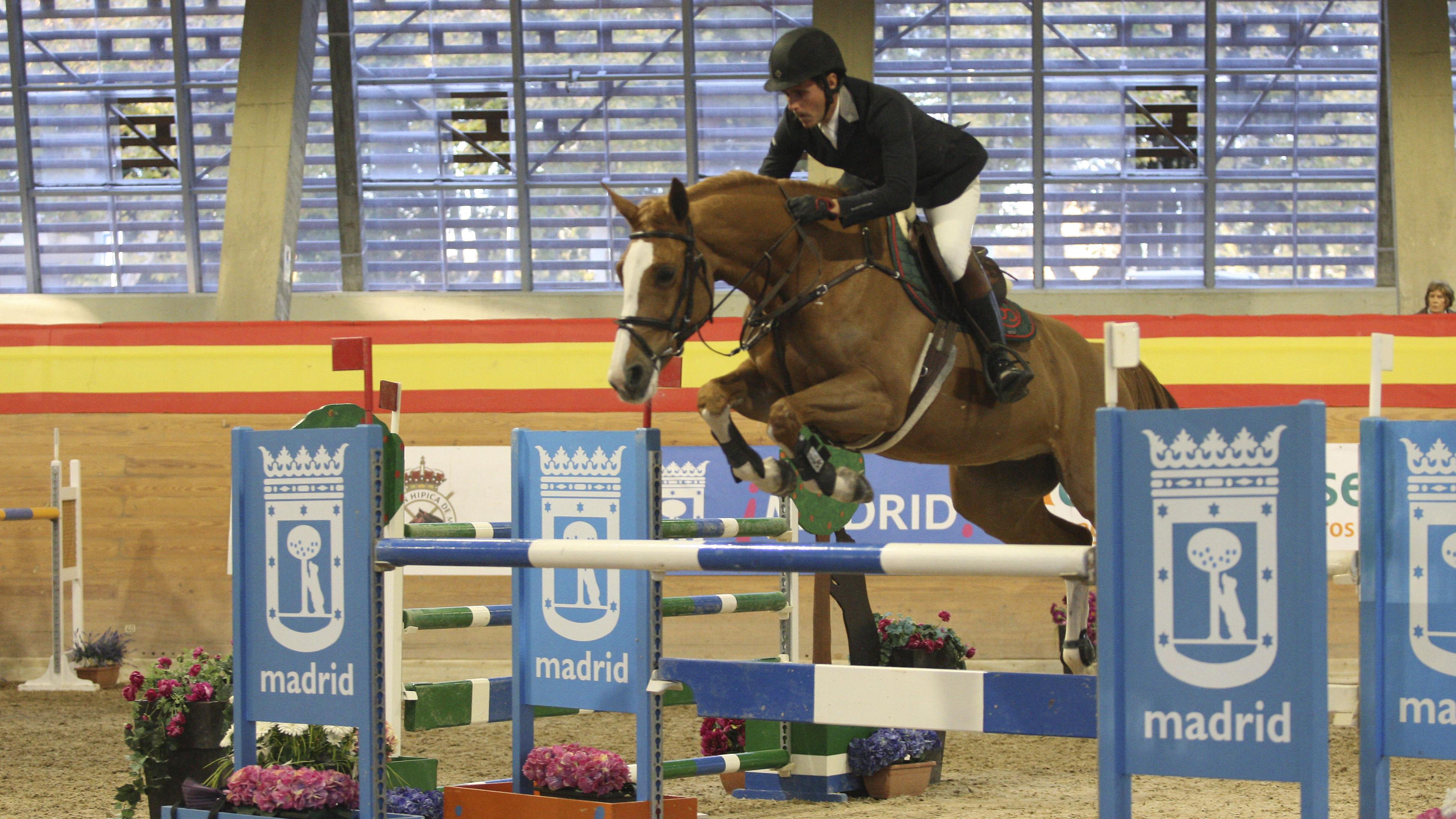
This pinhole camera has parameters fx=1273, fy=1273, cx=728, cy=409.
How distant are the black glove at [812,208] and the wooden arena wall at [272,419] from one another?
3175 millimetres

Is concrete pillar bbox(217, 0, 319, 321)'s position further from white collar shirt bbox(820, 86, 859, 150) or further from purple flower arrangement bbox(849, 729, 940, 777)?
white collar shirt bbox(820, 86, 859, 150)

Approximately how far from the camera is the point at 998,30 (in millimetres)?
9781

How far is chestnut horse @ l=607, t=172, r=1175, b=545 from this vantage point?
104 inches

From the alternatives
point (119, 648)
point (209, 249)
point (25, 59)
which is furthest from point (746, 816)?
point (25, 59)

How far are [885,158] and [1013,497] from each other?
1050mm

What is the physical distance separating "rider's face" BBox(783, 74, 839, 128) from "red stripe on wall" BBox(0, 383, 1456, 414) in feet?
10.1

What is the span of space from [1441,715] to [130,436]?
19.4 ft

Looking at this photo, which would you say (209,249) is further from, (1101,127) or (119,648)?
(1101,127)

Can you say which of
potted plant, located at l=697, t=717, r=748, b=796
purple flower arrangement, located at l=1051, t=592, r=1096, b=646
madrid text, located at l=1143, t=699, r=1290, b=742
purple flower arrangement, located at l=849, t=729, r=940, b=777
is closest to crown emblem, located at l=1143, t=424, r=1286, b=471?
madrid text, located at l=1143, t=699, r=1290, b=742

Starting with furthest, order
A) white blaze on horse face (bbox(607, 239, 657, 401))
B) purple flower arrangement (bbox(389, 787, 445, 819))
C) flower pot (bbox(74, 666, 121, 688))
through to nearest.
Result: 1. flower pot (bbox(74, 666, 121, 688))
2. purple flower arrangement (bbox(389, 787, 445, 819))
3. white blaze on horse face (bbox(607, 239, 657, 401))

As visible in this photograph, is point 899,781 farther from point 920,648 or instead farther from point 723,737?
point 723,737

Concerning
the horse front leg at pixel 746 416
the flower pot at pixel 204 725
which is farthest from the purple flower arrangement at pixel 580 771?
the flower pot at pixel 204 725

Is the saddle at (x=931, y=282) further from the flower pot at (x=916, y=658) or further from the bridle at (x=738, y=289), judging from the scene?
the flower pot at (x=916, y=658)

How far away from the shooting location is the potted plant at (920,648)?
170 inches
